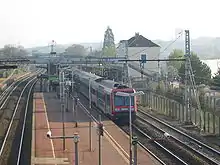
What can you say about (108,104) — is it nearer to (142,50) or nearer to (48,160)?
(48,160)

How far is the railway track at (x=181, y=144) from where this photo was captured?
22094 millimetres

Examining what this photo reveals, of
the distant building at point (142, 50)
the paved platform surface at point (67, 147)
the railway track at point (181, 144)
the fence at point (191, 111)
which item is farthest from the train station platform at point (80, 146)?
the distant building at point (142, 50)

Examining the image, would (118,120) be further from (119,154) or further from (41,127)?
(119,154)

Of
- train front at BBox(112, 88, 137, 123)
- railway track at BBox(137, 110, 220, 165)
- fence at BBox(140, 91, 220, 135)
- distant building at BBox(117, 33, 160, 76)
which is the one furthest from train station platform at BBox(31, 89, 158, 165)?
distant building at BBox(117, 33, 160, 76)

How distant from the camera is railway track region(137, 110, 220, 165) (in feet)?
72.5

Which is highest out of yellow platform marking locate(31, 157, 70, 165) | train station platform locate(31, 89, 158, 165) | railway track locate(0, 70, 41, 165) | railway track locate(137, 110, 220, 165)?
yellow platform marking locate(31, 157, 70, 165)

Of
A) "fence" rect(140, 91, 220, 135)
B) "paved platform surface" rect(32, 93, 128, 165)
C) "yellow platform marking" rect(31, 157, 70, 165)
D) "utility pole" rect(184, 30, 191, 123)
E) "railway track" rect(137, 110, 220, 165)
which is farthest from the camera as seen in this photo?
"utility pole" rect(184, 30, 191, 123)

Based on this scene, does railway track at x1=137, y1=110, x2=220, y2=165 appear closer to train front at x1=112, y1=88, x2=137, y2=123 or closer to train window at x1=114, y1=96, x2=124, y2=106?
train front at x1=112, y1=88, x2=137, y2=123

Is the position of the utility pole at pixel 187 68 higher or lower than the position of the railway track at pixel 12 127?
higher

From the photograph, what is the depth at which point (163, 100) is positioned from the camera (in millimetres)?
41312

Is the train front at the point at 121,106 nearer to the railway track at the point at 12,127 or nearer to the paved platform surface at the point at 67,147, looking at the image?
the paved platform surface at the point at 67,147

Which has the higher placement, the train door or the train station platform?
the train door

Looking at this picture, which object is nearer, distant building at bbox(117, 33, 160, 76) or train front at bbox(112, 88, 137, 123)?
train front at bbox(112, 88, 137, 123)

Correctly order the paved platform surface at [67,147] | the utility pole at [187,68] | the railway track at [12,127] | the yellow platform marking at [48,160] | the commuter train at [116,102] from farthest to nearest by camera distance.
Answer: the commuter train at [116,102], the utility pole at [187,68], the railway track at [12,127], the paved platform surface at [67,147], the yellow platform marking at [48,160]
